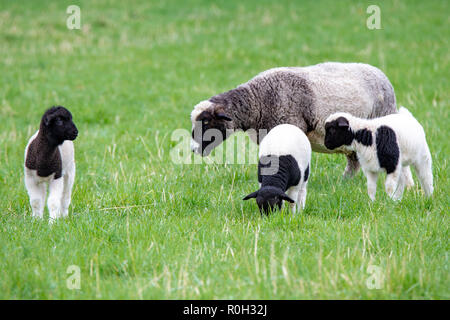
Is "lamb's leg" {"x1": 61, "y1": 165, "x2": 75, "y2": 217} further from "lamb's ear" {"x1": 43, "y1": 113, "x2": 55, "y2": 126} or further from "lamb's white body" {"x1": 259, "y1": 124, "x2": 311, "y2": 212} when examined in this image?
"lamb's white body" {"x1": 259, "y1": 124, "x2": 311, "y2": 212}

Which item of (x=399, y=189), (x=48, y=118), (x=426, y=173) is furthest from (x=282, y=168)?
(x=48, y=118)

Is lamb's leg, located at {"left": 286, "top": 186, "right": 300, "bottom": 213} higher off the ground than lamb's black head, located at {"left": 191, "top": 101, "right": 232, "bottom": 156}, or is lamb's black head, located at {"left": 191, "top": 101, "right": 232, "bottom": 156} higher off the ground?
lamb's black head, located at {"left": 191, "top": 101, "right": 232, "bottom": 156}

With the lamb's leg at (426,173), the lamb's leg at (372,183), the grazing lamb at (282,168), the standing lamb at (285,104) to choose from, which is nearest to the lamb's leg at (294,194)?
the grazing lamb at (282,168)

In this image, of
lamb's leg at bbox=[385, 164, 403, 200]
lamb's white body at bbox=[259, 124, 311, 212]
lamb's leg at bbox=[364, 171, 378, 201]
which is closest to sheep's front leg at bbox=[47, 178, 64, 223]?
lamb's white body at bbox=[259, 124, 311, 212]

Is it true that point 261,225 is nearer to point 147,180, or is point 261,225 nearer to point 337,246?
point 337,246

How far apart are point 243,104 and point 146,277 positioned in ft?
10.3

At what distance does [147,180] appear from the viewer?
24.0 feet

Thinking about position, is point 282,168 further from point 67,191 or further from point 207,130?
point 67,191

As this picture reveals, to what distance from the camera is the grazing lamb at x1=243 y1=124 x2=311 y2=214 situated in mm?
5793

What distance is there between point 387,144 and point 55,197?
3600 millimetres

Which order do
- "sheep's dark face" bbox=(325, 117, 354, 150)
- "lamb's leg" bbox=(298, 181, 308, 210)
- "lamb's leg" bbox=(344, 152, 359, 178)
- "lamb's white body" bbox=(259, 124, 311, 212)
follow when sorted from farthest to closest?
"lamb's leg" bbox=(344, 152, 359, 178) < "sheep's dark face" bbox=(325, 117, 354, 150) < "lamb's leg" bbox=(298, 181, 308, 210) < "lamb's white body" bbox=(259, 124, 311, 212)

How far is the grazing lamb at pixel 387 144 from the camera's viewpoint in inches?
244

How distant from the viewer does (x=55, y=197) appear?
6.04 m
